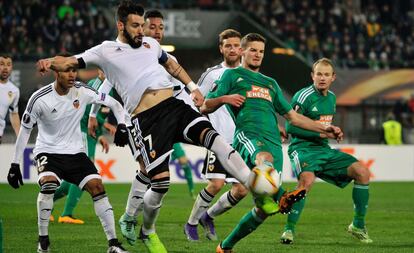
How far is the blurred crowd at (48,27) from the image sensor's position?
29422 mm

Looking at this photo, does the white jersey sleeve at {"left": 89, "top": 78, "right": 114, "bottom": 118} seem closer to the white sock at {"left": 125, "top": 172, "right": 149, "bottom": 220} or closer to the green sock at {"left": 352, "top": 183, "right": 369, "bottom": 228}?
the white sock at {"left": 125, "top": 172, "right": 149, "bottom": 220}

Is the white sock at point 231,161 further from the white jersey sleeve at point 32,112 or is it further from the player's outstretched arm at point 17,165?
the white jersey sleeve at point 32,112

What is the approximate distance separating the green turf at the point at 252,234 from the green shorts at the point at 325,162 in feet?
2.72

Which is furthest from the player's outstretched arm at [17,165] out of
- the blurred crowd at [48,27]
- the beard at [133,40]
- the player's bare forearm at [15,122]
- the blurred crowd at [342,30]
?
the blurred crowd at [342,30]

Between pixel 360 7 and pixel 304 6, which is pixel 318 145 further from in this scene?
pixel 360 7

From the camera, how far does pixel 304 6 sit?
116 ft

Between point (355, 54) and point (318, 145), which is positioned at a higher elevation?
point (318, 145)

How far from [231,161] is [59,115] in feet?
9.32

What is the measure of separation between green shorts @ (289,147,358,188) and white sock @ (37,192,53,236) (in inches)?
127

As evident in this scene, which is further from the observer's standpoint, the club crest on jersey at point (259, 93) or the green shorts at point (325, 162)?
the green shorts at point (325, 162)

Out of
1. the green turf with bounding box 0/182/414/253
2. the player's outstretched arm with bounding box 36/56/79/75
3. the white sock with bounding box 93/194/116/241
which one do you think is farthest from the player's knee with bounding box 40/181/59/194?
the player's outstretched arm with bounding box 36/56/79/75

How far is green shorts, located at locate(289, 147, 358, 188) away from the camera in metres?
11.1

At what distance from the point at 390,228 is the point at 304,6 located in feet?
76.6

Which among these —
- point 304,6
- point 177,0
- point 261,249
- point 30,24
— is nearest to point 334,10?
point 304,6
